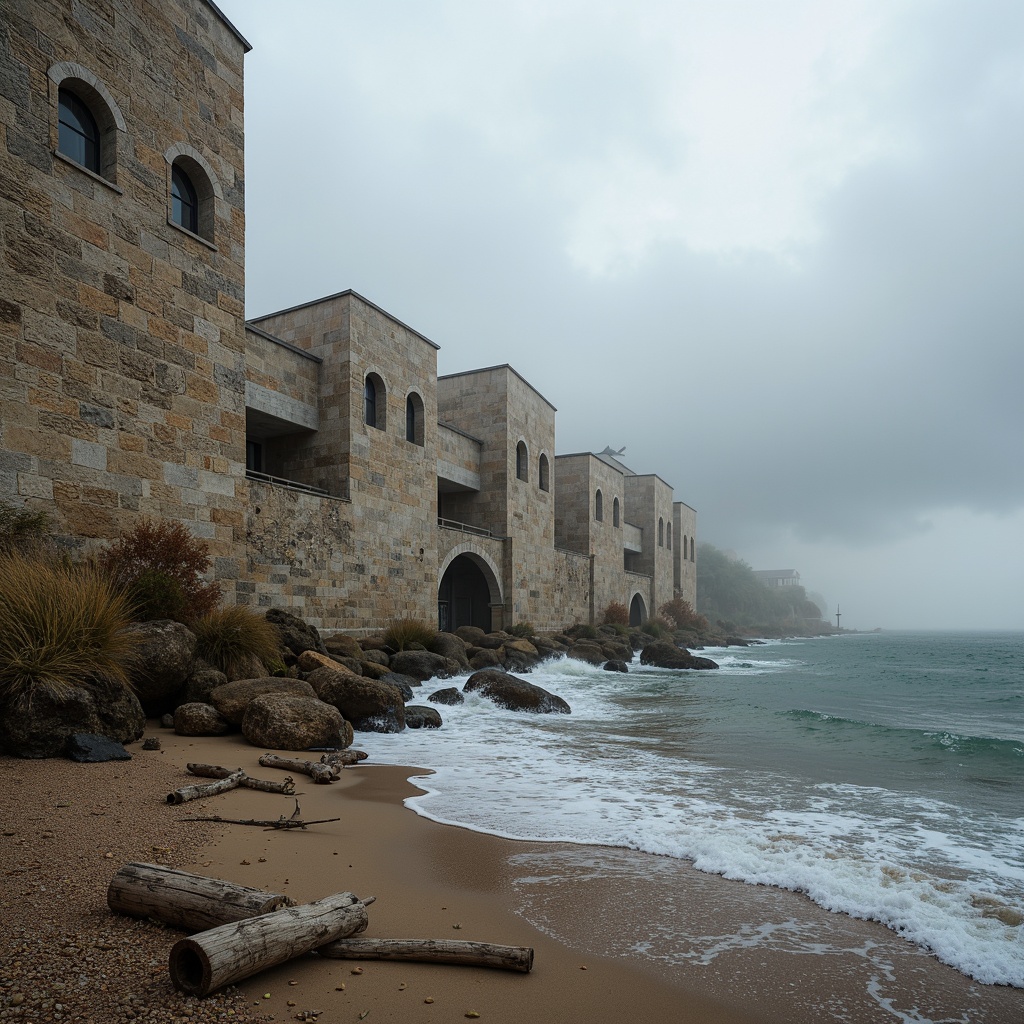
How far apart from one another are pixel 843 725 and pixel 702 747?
12.6 feet

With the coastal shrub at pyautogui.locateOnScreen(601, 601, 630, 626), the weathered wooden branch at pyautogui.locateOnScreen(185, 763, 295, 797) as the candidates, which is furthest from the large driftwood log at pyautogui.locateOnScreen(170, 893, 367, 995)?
the coastal shrub at pyautogui.locateOnScreen(601, 601, 630, 626)

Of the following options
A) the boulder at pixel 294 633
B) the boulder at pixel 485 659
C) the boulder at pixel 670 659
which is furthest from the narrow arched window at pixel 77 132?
the boulder at pixel 670 659

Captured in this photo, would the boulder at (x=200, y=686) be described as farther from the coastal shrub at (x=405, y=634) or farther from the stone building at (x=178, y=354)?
the coastal shrub at (x=405, y=634)

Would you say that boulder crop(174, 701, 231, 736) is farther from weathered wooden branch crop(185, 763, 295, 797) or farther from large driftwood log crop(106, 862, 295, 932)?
large driftwood log crop(106, 862, 295, 932)

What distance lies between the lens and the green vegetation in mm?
80438

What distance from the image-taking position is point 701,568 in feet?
267

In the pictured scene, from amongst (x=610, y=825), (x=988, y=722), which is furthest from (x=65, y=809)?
(x=988, y=722)

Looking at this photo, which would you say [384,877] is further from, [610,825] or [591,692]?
[591,692]

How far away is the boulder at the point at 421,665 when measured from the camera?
1422 cm

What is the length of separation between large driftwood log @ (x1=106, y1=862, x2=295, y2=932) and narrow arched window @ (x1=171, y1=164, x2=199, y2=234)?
10031 mm

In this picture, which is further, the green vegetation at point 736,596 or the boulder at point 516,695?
the green vegetation at point 736,596

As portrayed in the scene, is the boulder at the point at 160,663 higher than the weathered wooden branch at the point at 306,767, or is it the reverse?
the boulder at the point at 160,663

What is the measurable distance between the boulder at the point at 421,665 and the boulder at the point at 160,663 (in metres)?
6.51

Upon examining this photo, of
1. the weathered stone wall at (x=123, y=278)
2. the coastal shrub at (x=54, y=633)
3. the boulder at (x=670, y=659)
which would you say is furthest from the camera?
the boulder at (x=670, y=659)
